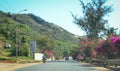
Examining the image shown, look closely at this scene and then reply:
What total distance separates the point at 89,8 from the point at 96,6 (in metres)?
1.59

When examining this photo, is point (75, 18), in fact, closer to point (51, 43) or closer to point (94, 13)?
point (94, 13)

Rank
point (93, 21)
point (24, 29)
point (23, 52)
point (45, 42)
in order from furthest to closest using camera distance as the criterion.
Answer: point (24, 29) → point (45, 42) → point (23, 52) → point (93, 21)

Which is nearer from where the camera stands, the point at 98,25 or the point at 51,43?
the point at 98,25

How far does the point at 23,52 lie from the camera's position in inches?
4405

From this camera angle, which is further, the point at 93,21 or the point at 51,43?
the point at 51,43

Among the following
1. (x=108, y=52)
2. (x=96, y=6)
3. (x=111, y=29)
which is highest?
(x=96, y=6)

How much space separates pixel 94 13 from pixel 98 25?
2.76 meters

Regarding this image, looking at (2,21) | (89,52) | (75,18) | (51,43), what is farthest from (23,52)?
(2,21)

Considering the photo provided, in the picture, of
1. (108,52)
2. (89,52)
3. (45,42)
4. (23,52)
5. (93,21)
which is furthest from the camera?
(45,42)

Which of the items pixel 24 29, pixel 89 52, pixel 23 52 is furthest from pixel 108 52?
pixel 24 29

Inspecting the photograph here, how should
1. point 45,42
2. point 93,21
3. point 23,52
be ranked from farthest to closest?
point 45,42, point 23,52, point 93,21

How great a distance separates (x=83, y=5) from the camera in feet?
254

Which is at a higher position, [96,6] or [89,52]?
[96,6]

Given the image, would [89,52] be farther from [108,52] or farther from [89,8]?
[108,52]
